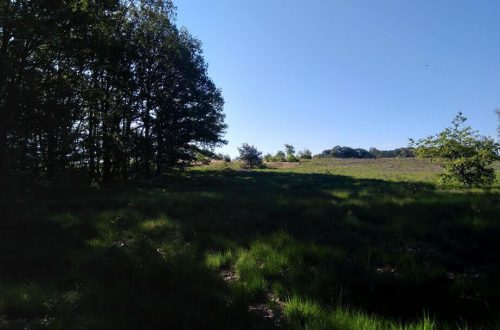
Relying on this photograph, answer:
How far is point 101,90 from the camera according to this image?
69.1ft

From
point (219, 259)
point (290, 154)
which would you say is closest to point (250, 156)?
point (290, 154)

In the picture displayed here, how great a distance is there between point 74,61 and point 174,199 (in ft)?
29.7

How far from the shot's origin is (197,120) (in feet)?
92.9

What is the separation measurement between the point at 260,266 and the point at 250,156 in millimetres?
56204

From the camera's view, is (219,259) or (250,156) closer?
(219,259)

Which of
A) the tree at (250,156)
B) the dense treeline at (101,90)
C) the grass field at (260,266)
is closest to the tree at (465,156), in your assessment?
the grass field at (260,266)

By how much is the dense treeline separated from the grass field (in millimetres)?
3839

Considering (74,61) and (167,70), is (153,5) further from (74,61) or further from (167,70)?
(74,61)

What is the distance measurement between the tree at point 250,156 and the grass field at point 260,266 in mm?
50240

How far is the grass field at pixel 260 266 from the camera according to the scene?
4.71 metres

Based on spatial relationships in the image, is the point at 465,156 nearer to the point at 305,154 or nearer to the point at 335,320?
the point at 335,320

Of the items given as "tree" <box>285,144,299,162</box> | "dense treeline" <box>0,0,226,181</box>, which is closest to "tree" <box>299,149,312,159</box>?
"tree" <box>285,144,299,162</box>

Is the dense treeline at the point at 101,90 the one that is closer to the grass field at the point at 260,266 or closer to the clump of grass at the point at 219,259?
the grass field at the point at 260,266

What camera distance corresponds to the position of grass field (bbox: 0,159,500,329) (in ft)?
15.5
